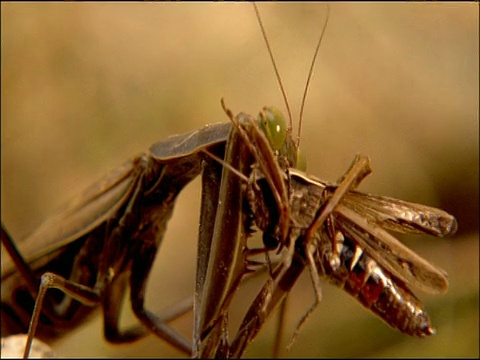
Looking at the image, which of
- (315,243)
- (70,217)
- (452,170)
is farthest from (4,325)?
(452,170)

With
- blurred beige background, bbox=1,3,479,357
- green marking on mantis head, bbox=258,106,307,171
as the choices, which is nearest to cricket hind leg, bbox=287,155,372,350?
green marking on mantis head, bbox=258,106,307,171

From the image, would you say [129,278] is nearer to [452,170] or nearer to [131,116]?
[131,116]

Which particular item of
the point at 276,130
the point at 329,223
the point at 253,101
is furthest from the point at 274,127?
the point at 253,101

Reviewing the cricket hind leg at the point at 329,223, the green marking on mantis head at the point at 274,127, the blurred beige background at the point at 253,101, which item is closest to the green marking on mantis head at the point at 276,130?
the green marking on mantis head at the point at 274,127

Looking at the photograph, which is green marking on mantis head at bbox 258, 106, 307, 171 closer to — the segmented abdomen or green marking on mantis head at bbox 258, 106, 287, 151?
green marking on mantis head at bbox 258, 106, 287, 151

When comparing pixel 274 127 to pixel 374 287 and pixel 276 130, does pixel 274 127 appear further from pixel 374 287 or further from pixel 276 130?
pixel 374 287

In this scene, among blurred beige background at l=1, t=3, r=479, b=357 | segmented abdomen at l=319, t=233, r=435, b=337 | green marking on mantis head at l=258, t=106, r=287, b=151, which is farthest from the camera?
blurred beige background at l=1, t=3, r=479, b=357
